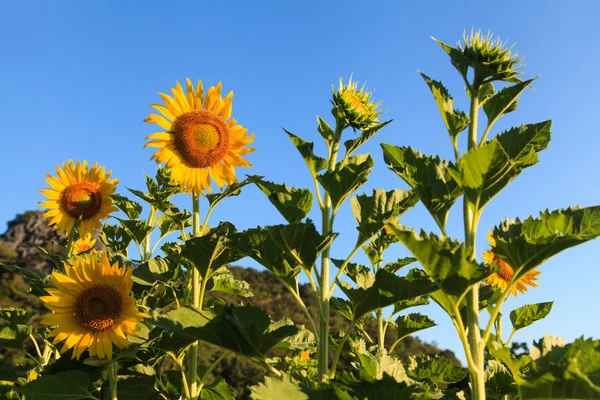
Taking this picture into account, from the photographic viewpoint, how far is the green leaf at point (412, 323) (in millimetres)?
4445

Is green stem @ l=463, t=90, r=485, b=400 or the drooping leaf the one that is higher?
the drooping leaf

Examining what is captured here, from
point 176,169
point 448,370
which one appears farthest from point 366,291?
point 176,169

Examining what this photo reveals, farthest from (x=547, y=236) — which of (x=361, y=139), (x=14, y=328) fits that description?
(x=14, y=328)

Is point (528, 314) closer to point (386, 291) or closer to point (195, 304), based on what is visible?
point (386, 291)

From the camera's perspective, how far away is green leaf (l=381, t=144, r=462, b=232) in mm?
2488

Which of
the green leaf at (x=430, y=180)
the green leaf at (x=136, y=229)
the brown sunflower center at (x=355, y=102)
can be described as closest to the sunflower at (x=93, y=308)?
the green leaf at (x=136, y=229)

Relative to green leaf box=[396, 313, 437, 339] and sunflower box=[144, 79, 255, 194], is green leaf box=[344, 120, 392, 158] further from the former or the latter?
green leaf box=[396, 313, 437, 339]

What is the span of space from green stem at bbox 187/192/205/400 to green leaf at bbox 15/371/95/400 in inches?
22.7

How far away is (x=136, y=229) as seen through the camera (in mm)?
4676

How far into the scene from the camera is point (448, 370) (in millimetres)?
3848

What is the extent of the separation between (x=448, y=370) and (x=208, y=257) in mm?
1777

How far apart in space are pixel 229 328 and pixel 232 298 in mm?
29370

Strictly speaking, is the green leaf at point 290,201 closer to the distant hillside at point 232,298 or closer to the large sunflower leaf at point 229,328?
the large sunflower leaf at point 229,328

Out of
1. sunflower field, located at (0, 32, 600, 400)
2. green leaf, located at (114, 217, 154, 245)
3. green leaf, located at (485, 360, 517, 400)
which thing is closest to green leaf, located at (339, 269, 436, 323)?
sunflower field, located at (0, 32, 600, 400)
